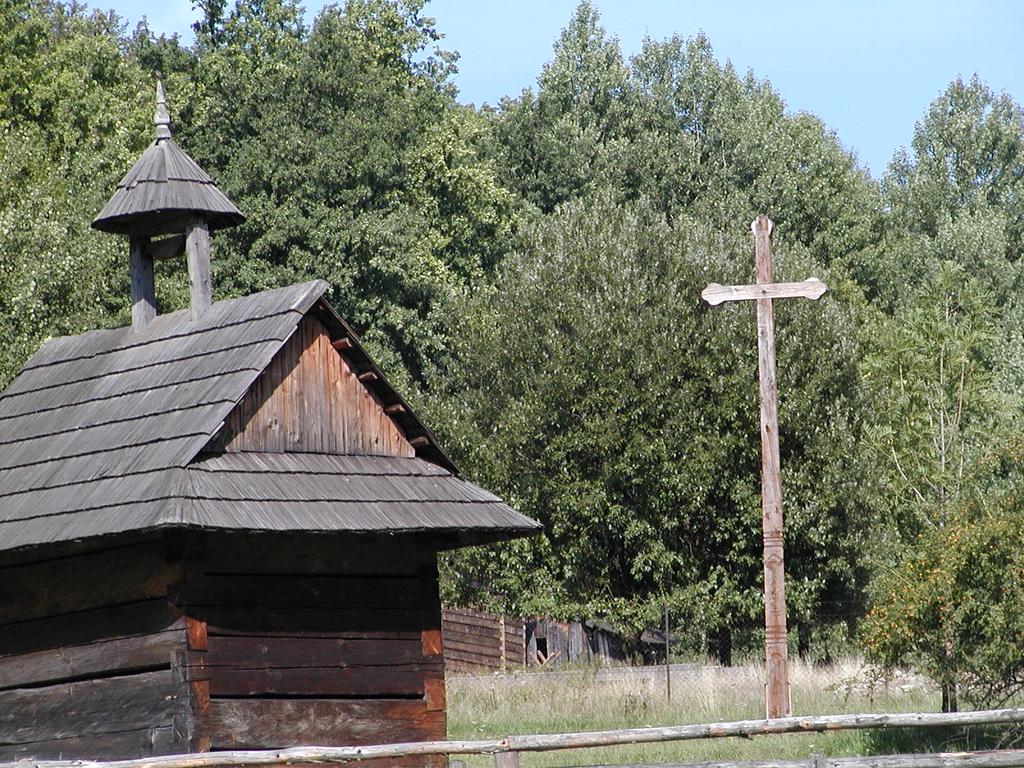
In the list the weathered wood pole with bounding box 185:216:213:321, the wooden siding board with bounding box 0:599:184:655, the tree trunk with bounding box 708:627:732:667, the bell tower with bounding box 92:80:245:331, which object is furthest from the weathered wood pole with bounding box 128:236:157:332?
the tree trunk with bounding box 708:627:732:667

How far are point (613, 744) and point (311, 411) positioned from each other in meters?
4.43

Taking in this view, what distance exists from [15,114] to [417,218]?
Result: 11579mm

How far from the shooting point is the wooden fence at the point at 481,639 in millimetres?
35125

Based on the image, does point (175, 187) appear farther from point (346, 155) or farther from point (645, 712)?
point (346, 155)

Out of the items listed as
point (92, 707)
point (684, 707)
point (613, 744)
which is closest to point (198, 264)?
point (92, 707)

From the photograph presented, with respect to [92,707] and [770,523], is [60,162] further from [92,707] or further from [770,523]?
[92,707]

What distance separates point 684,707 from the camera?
2156 centimetres

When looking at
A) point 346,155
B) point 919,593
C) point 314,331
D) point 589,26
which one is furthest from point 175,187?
point 589,26

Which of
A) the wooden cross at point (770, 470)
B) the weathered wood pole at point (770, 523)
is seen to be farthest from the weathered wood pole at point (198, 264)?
the weathered wood pole at point (770, 523)

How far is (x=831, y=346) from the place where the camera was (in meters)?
27.9

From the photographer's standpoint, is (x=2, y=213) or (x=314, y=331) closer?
(x=314, y=331)

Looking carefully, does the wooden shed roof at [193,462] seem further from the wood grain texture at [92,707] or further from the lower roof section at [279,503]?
the wood grain texture at [92,707]

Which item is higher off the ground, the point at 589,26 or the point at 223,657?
the point at 589,26

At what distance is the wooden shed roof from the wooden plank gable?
131 millimetres
